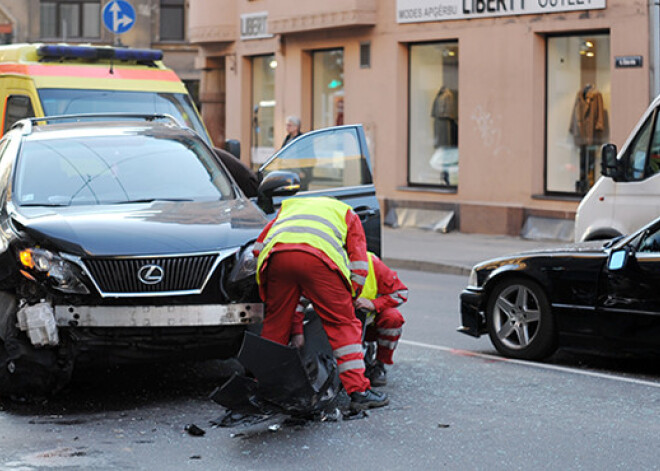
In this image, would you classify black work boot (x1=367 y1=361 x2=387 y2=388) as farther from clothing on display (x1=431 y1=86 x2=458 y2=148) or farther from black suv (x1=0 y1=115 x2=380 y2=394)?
clothing on display (x1=431 y1=86 x2=458 y2=148)

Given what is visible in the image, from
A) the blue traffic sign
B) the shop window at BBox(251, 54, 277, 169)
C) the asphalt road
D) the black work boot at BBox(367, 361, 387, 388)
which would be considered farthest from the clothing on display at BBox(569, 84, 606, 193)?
the black work boot at BBox(367, 361, 387, 388)

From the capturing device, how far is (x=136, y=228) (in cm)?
823

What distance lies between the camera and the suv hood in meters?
8.02

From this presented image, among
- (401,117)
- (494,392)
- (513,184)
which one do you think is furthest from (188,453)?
(401,117)

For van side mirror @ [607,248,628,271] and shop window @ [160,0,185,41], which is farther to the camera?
shop window @ [160,0,185,41]

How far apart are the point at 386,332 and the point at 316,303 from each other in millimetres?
1219

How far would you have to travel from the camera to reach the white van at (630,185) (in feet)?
42.9

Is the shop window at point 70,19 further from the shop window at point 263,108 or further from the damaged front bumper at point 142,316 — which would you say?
the damaged front bumper at point 142,316

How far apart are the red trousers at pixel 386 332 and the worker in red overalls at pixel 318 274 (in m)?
0.83

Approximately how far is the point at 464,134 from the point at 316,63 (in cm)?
498

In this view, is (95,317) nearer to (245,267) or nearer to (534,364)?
(245,267)

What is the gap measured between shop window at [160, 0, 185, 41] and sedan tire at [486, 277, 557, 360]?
38.5m

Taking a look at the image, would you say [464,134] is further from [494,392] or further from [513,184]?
[494,392]

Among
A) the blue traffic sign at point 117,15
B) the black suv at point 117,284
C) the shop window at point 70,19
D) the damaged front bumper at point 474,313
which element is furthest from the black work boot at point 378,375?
the shop window at point 70,19
